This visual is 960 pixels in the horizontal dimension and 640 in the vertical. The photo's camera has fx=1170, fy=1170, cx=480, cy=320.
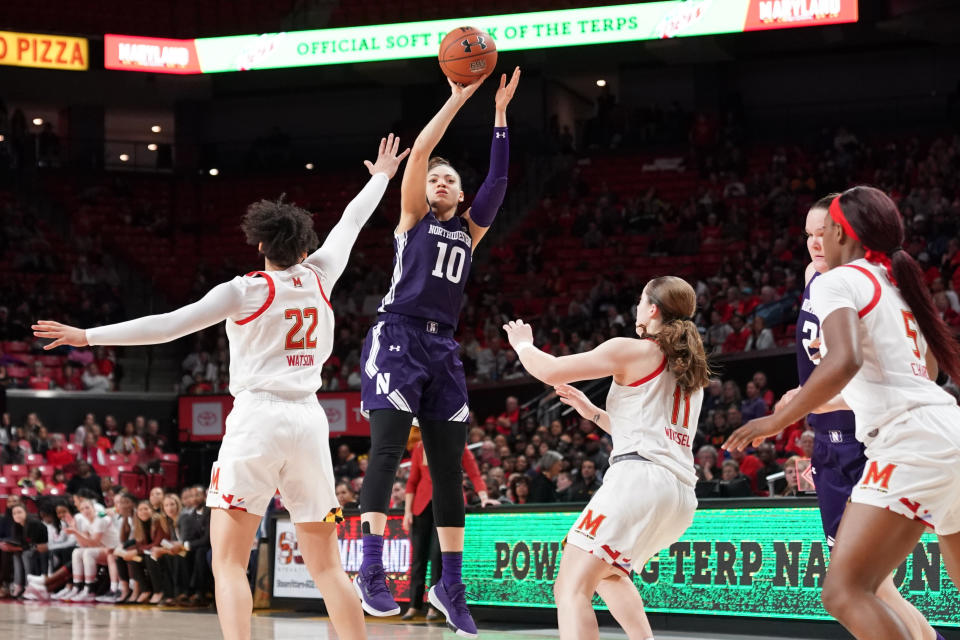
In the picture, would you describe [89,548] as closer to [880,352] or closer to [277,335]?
[277,335]

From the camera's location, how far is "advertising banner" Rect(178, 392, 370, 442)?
19688 millimetres

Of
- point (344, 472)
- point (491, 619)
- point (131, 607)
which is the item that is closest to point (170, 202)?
point (344, 472)

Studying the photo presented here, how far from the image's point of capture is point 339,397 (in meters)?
19.8

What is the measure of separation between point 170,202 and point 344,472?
14.2 meters

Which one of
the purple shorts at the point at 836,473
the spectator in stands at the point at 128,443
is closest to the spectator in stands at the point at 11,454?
the spectator in stands at the point at 128,443

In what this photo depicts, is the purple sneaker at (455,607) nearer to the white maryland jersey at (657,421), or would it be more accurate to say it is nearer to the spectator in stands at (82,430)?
the white maryland jersey at (657,421)

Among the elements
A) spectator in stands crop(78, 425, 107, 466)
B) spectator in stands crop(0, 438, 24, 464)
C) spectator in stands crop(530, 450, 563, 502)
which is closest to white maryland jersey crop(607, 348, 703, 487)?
spectator in stands crop(530, 450, 563, 502)

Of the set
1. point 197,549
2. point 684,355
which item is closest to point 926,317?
point 684,355

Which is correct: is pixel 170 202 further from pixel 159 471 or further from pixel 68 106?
pixel 159 471

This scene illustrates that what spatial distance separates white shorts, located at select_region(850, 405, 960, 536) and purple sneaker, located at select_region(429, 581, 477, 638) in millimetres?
2232

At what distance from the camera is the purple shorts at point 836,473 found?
16.5 ft

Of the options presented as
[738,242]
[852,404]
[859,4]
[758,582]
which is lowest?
[758,582]

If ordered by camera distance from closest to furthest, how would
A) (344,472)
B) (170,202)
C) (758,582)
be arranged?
(758,582) → (344,472) → (170,202)

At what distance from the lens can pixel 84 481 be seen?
668 inches
